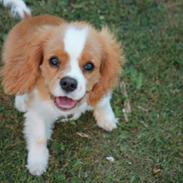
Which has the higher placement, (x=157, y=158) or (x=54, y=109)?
(x=54, y=109)

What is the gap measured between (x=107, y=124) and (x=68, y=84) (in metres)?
0.85

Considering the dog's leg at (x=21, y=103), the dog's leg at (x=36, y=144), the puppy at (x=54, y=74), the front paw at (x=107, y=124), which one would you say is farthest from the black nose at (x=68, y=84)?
the front paw at (x=107, y=124)

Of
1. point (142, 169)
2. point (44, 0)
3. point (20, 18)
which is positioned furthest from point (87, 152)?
point (44, 0)

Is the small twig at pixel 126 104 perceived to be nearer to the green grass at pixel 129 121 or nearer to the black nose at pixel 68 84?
the green grass at pixel 129 121

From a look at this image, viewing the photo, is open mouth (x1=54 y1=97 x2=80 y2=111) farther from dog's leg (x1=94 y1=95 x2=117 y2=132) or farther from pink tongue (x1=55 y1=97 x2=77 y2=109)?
dog's leg (x1=94 y1=95 x2=117 y2=132)

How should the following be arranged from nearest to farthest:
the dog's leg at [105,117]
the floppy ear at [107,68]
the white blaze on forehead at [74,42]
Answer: the white blaze on forehead at [74,42]
the floppy ear at [107,68]
the dog's leg at [105,117]

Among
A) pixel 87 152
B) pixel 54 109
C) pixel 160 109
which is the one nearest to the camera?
pixel 54 109

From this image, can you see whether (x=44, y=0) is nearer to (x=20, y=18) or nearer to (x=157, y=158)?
(x=20, y=18)

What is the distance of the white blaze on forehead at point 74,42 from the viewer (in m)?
3.21


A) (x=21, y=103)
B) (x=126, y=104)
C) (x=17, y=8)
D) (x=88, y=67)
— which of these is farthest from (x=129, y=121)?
(x=17, y=8)

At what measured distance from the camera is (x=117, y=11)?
4855mm

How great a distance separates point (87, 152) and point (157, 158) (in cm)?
49

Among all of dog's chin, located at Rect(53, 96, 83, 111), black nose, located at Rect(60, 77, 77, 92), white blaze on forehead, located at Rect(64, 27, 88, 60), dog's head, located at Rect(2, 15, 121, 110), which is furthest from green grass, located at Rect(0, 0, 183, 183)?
white blaze on forehead, located at Rect(64, 27, 88, 60)

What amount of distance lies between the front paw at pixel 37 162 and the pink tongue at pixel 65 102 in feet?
1.48
